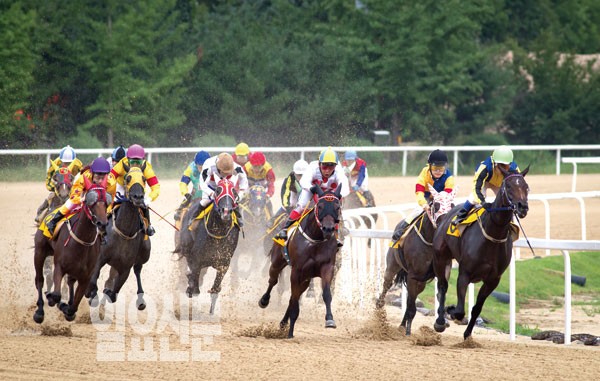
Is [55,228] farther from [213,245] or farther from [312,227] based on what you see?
[312,227]

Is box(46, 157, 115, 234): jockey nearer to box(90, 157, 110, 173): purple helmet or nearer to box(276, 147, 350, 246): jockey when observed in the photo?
box(90, 157, 110, 173): purple helmet

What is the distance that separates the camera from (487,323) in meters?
13.9

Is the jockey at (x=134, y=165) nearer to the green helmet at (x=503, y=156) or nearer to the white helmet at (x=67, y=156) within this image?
the white helmet at (x=67, y=156)

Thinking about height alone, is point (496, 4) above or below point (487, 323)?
above

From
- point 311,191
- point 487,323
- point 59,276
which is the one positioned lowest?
point 487,323

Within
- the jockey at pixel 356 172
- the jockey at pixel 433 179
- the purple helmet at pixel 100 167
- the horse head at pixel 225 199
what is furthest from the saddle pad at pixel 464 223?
the jockey at pixel 356 172

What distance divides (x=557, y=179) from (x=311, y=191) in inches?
706

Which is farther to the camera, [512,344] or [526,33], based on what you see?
[526,33]

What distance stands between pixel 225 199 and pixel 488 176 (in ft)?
10.5

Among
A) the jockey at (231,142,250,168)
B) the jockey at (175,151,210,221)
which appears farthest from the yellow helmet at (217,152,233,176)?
the jockey at (231,142,250,168)

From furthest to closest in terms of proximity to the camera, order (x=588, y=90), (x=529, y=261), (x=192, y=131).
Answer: (x=588, y=90) < (x=192, y=131) < (x=529, y=261)

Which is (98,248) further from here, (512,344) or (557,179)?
(557,179)

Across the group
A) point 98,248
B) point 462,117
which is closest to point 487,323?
point 98,248

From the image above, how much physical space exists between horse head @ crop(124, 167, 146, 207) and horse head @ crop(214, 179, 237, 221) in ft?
3.55
